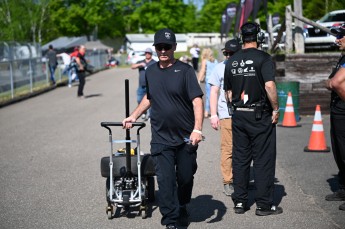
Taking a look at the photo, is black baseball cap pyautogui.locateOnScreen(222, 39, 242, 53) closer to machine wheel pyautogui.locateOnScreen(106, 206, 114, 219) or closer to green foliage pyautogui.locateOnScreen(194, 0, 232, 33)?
machine wheel pyautogui.locateOnScreen(106, 206, 114, 219)

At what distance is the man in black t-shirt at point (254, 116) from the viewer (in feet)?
20.8

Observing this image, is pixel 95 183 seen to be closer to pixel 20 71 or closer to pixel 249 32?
pixel 249 32

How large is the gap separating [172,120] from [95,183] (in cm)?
271

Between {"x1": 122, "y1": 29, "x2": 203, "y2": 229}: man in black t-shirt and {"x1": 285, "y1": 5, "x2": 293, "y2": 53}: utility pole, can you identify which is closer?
{"x1": 122, "y1": 29, "x2": 203, "y2": 229}: man in black t-shirt

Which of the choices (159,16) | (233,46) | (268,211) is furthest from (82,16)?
(268,211)

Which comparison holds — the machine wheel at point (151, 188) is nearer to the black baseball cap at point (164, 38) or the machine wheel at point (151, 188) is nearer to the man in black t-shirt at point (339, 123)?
the black baseball cap at point (164, 38)

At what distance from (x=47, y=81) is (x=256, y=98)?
23541mm

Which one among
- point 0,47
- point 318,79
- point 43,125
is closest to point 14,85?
point 0,47

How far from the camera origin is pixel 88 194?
752cm

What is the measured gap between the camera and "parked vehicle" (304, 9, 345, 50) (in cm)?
2005

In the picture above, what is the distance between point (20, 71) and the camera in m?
23.3

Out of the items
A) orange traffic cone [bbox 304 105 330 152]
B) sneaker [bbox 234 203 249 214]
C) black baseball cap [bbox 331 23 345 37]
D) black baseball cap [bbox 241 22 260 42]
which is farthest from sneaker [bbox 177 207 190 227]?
orange traffic cone [bbox 304 105 330 152]

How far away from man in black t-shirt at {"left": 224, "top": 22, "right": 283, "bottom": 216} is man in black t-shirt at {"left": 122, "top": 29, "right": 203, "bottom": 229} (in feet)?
2.62

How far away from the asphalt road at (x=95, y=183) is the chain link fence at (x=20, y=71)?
681 cm
